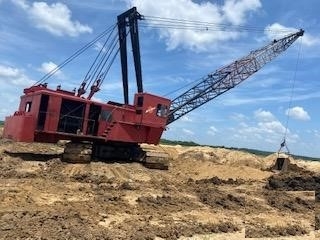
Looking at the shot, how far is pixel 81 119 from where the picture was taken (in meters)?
23.4

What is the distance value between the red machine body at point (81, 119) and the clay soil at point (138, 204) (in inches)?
52.9

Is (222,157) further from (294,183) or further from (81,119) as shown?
(81,119)

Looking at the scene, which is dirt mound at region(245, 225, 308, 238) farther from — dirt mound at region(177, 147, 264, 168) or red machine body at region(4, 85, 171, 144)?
dirt mound at region(177, 147, 264, 168)

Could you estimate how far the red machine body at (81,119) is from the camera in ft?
72.7

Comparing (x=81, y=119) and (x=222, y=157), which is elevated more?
(x=81, y=119)

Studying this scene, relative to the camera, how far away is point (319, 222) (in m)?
15.3

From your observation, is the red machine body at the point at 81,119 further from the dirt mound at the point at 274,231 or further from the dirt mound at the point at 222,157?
the dirt mound at the point at 274,231

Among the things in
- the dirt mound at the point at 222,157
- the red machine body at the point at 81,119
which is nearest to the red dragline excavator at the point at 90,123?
the red machine body at the point at 81,119

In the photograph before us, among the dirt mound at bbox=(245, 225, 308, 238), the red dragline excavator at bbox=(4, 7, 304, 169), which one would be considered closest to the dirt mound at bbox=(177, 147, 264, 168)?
the red dragline excavator at bbox=(4, 7, 304, 169)

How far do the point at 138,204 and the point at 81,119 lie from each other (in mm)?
9936

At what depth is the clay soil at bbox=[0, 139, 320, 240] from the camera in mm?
11070

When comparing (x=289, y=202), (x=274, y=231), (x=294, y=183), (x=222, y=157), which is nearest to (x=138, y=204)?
(x=274, y=231)

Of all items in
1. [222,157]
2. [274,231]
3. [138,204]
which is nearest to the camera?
[274,231]

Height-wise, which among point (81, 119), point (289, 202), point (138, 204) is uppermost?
point (81, 119)
